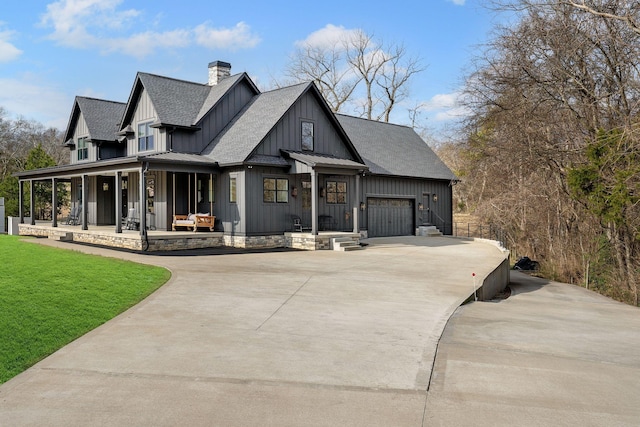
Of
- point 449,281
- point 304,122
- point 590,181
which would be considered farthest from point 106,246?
point 590,181

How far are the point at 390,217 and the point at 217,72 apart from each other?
36.3 ft

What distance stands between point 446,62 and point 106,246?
16193 mm

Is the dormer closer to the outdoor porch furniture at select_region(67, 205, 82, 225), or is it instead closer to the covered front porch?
the outdoor porch furniture at select_region(67, 205, 82, 225)

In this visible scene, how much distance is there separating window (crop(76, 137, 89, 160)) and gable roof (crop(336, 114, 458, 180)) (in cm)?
1306

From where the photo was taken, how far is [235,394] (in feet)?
14.8

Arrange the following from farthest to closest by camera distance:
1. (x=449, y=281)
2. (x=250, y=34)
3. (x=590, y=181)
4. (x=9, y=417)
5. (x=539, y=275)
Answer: (x=250, y=34), (x=539, y=275), (x=590, y=181), (x=449, y=281), (x=9, y=417)

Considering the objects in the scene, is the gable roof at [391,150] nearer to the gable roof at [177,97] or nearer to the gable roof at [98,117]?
the gable roof at [177,97]

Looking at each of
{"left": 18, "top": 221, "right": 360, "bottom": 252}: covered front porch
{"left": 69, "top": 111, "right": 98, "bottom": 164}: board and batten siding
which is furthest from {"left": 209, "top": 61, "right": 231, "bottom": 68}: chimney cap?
{"left": 18, "top": 221, "right": 360, "bottom": 252}: covered front porch

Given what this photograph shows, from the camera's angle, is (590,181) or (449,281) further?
(590,181)

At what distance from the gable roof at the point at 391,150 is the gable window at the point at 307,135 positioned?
4.08 meters

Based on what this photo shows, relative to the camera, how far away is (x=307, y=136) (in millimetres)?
20969

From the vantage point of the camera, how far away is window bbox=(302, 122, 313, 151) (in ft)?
68.3

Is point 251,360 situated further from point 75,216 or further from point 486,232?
point 486,232

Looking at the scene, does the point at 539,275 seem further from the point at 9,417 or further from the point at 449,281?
the point at 9,417
